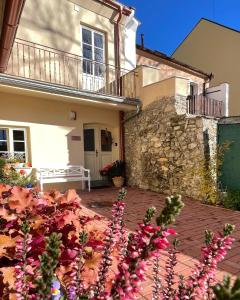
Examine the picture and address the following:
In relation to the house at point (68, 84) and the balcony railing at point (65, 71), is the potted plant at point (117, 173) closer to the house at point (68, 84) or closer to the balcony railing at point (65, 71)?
the house at point (68, 84)

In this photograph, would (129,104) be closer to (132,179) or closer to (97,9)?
(132,179)

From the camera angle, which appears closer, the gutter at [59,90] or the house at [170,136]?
the gutter at [59,90]

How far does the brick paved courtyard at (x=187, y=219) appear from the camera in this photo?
9.31 feet

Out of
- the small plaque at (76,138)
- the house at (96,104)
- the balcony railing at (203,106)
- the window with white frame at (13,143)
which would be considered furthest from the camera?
the small plaque at (76,138)

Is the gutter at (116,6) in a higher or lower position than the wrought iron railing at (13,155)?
higher

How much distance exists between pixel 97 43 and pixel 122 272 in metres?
9.32

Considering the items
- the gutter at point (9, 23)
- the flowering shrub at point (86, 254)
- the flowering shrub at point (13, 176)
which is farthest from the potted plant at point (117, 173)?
the flowering shrub at point (86, 254)

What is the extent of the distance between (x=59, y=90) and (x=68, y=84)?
120 cm

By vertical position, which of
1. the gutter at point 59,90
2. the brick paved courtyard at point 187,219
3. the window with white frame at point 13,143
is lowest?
the brick paved courtyard at point 187,219

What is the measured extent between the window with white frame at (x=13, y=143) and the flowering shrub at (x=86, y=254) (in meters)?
5.65

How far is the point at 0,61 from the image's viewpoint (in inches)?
211

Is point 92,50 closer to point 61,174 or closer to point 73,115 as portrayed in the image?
point 73,115

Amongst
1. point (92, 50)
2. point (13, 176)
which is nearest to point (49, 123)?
point (13, 176)

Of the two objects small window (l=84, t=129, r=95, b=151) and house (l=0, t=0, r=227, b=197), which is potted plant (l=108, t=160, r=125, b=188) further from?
small window (l=84, t=129, r=95, b=151)
